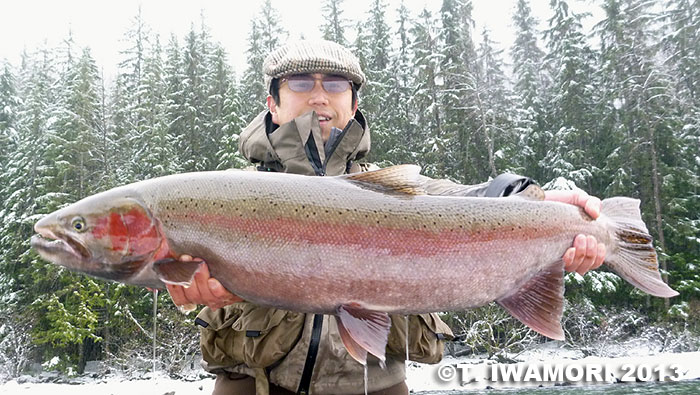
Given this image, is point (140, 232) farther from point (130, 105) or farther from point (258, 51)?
point (130, 105)

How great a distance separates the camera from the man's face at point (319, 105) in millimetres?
3764

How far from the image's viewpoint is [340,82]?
385cm

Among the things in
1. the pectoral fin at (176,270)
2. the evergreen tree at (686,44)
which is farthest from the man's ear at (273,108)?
the evergreen tree at (686,44)

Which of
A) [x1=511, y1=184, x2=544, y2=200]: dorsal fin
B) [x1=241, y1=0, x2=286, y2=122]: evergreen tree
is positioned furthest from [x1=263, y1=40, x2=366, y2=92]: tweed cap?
[x1=241, y1=0, x2=286, y2=122]: evergreen tree

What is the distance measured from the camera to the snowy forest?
26078mm

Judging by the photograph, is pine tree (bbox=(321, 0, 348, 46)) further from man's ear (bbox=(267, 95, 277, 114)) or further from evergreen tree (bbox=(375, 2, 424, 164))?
man's ear (bbox=(267, 95, 277, 114))

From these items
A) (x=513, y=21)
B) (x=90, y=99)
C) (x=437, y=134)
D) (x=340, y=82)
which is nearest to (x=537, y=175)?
(x=437, y=134)

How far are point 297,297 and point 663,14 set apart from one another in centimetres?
3308

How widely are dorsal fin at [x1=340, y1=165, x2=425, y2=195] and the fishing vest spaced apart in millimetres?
736

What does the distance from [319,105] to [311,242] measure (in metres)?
1.37

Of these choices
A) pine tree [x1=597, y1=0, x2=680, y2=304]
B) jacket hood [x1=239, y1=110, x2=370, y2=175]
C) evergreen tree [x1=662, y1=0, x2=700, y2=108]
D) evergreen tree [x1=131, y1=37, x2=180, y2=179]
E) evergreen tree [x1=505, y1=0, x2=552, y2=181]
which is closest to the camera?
jacket hood [x1=239, y1=110, x2=370, y2=175]

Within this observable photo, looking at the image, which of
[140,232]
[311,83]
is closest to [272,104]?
[311,83]

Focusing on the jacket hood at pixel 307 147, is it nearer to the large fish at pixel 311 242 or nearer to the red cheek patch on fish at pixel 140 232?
the large fish at pixel 311 242

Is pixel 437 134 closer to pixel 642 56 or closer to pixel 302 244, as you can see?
pixel 642 56
